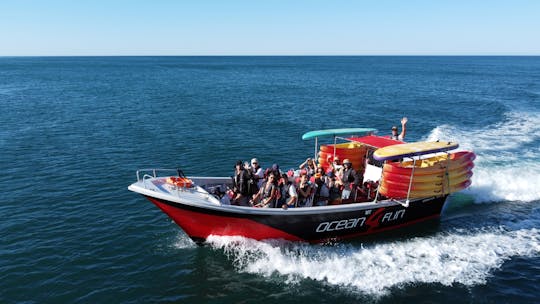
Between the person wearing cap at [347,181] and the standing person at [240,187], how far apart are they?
325cm

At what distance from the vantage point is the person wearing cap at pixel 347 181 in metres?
12.9

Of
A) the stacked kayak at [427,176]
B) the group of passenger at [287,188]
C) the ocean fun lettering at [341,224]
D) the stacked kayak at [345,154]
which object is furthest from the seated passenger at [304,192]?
the stacked kayak at [345,154]

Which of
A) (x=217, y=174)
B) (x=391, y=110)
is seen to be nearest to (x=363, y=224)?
(x=217, y=174)

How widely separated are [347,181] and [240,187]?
12.0 feet

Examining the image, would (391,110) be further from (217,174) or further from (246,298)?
(246,298)

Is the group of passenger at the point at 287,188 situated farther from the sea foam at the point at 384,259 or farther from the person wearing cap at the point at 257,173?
the sea foam at the point at 384,259

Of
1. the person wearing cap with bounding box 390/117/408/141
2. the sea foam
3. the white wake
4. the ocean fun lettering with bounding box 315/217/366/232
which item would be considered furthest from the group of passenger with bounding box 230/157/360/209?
the white wake

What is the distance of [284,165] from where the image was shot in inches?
864

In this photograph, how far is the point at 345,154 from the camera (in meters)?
15.3

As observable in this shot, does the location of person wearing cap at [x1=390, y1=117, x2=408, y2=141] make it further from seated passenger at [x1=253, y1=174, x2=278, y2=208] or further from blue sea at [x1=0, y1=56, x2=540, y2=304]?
seated passenger at [x1=253, y1=174, x2=278, y2=208]

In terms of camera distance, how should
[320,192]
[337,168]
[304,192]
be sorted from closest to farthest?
[304,192]
[320,192]
[337,168]

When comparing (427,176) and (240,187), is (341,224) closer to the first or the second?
(427,176)

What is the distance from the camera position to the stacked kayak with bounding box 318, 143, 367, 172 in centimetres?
1526

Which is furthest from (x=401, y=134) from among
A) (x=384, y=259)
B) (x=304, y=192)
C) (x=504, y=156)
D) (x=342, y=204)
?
(x=504, y=156)
